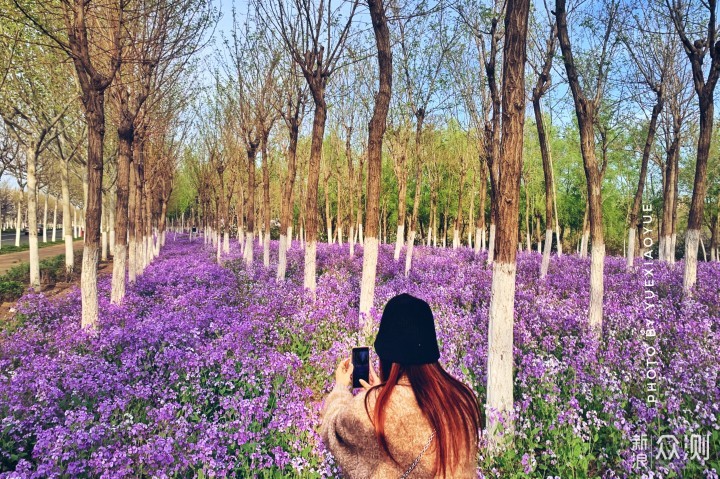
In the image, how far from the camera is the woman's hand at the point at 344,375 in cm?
254

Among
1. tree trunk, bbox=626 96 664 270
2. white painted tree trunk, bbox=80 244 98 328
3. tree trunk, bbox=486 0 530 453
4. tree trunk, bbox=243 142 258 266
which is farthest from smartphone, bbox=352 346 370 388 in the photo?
tree trunk, bbox=243 142 258 266

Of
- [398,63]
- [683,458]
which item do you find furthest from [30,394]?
[398,63]

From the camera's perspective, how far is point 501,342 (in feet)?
16.8

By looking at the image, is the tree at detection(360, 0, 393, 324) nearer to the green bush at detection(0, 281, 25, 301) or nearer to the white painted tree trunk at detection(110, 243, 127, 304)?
the white painted tree trunk at detection(110, 243, 127, 304)

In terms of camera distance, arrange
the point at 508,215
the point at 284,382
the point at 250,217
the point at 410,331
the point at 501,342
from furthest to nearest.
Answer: the point at 250,217 → the point at 284,382 → the point at 508,215 → the point at 501,342 → the point at 410,331

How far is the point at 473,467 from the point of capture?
229 cm

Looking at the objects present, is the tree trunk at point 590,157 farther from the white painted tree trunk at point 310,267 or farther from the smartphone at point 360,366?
the smartphone at point 360,366

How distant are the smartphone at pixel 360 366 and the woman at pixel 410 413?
9.9 inches

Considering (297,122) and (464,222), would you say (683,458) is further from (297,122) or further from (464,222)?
(464,222)

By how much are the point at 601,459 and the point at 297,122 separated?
16.5m

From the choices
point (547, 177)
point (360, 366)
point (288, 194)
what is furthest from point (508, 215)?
point (288, 194)

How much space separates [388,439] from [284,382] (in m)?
4.18

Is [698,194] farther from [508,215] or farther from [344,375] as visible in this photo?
[344,375]

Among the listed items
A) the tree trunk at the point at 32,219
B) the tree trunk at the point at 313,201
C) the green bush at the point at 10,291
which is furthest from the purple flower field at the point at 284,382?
the tree trunk at the point at 32,219
